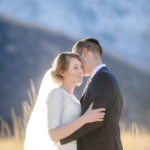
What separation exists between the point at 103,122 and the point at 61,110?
0.98 feet

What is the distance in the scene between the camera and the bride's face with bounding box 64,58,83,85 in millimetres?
2893

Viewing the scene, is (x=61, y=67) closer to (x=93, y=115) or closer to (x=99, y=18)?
(x=93, y=115)

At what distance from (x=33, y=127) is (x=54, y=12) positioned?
5724cm

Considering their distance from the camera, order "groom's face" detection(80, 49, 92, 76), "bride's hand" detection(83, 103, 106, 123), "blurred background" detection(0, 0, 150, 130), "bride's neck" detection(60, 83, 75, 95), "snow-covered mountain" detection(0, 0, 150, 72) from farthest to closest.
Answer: "snow-covered mountain" detection(0, 0, 150, 72) < "blurred background" detection(0, 0, 150, 130) < "groom's face" detection(80, 49, 92, 76) < "bride's neck" detection(60, 83, 75, 95) < "bride's hand" detection(83, 103, 106, 123)

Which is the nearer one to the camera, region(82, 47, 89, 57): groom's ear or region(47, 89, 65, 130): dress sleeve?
region(47, 89, 65, 130): dress sleeve

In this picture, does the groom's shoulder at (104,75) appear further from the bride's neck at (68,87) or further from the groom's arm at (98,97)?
the bride's neck at (68,87)

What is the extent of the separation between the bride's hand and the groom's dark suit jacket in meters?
0.03

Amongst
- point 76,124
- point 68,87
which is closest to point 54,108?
point 76,124

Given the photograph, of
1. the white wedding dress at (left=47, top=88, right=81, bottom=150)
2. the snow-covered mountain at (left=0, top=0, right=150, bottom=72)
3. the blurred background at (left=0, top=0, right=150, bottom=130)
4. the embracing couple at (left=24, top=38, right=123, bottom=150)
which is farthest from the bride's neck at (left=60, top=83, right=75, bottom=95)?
the snow-covered mountain at (left=0, top=0, right=150, bottom=72)

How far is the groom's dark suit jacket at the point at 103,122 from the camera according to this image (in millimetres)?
2656

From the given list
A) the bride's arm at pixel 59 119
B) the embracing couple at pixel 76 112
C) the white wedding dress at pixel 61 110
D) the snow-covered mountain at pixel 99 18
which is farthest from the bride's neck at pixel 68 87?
the snow-covered mountain at pixel 99 18

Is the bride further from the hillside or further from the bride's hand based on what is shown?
the hillside

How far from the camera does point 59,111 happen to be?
8.73 feet

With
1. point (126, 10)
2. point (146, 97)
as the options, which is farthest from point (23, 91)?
point (126, 10)
